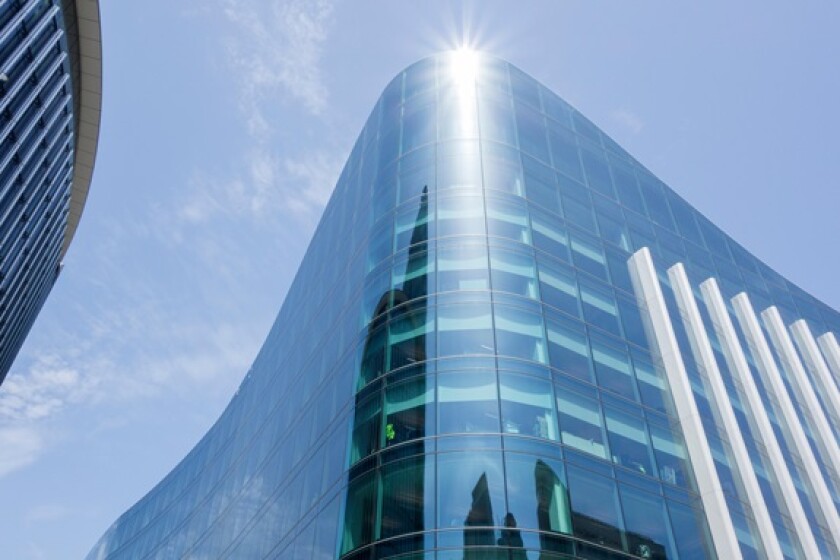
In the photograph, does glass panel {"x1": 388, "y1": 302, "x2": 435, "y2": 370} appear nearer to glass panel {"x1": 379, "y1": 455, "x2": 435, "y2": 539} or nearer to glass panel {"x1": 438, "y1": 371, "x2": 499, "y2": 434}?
glass panel {"x1": 438, "y1": 371, "x2": 499, "y2": 434}

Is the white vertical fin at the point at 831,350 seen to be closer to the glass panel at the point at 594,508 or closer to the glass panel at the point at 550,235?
the glass panel at the point at 550,235

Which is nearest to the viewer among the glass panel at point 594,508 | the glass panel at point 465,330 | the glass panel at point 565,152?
the glass panel at point 594,508

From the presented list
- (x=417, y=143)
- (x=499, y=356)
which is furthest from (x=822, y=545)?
(x=417, y=143)

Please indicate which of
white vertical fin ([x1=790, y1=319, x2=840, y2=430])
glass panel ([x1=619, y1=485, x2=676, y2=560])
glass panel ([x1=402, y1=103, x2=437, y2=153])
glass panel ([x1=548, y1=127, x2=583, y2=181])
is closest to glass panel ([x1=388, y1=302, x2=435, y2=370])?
glass panel ([x1=619, y1=485, x2=676, y2=560])

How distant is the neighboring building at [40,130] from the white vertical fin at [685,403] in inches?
1293

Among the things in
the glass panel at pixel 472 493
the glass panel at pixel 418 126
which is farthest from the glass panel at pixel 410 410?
the glass panel at pixel 418 126

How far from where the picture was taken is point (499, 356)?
23375 mm

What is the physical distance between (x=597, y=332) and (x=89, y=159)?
47285 mm

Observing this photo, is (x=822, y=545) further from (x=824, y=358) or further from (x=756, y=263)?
(x=756, y=263)

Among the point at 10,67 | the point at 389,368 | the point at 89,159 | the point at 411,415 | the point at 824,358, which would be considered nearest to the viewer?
the point at 411,415

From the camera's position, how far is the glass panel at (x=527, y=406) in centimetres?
2166

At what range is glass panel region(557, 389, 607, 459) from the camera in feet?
73.5

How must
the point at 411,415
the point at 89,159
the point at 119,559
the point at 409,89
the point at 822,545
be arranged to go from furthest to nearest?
the point at 119,559 → the point at 89,159 → the point at 409,89 → the point at 822,545 → the point at 411,415

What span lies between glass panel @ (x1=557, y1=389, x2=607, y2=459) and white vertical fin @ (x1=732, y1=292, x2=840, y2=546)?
1338 centimetres
